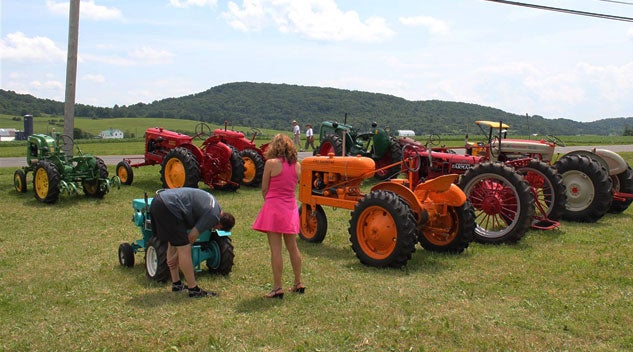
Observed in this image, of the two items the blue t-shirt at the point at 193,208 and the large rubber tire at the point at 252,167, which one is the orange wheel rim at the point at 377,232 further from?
the large rubber tire at the point at 252,167

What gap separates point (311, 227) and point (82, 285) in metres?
3.36

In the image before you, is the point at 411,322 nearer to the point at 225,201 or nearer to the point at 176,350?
the point at 176,350

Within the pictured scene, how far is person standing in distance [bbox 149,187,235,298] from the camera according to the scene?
5703 millimetres

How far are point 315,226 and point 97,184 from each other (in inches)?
241

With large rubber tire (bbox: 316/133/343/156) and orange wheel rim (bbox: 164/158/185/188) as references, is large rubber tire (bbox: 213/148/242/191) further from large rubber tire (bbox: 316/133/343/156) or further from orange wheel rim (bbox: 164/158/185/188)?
large rubber tire (bbox: 316/133/343/156)

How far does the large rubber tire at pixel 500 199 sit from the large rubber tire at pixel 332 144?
7.17 m

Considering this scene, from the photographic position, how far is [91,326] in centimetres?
500

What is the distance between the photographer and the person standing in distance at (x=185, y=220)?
570 cm

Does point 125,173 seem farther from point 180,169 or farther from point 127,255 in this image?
point 127,255

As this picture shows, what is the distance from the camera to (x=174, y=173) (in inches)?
539

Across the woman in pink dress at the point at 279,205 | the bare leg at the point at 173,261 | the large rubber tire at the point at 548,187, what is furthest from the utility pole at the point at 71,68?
the large rubber tire at the point at 548,187

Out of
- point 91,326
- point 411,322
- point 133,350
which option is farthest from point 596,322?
point 91,326

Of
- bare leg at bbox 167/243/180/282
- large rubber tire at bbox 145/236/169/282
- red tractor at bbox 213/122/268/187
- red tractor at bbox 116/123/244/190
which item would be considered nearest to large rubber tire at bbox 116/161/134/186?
red tractor at bbox 116/123/244/190

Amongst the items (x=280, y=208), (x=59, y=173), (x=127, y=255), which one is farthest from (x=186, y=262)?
(x=59, y=173)
